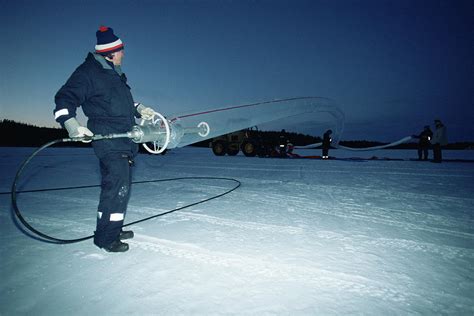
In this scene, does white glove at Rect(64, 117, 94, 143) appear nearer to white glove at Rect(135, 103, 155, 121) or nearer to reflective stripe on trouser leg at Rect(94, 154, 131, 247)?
reflective stripe on trouser leg at Rect(94, 154, 131, 247)

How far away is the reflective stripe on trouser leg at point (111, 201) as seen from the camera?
8.32ft

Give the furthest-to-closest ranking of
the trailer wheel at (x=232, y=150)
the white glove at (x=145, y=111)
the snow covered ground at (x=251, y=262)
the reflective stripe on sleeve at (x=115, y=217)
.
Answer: the trailer wheel at (x=232, y=150), the white glove at (x=145, y=111), the reflective stripe on sleeve at (x=115, y=217), the snow covered ground at (x=251, y=262)

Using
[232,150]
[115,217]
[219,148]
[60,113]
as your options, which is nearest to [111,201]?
[115,217]

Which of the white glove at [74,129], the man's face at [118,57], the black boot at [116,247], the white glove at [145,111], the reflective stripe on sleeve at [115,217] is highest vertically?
the man's face at [118,57]

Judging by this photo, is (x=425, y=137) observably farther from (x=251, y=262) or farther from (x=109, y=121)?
(x=109, y=121)

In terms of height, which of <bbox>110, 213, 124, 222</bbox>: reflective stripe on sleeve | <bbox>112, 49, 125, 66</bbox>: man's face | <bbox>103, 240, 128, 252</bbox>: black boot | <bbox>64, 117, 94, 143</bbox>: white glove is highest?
<bbox>112, 49, 125, 66</bbox>: man's face

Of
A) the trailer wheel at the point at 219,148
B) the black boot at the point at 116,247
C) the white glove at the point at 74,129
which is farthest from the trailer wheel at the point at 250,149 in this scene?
the white glove at the point at 74,129

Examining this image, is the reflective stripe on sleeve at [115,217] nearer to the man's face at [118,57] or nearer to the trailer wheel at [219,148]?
the man's face at [118,57]

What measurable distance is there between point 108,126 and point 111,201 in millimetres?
673

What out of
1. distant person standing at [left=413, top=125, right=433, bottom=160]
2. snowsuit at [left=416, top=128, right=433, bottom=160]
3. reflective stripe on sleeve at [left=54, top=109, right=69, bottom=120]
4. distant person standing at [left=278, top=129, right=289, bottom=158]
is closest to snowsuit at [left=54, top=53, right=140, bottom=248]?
Result: reflective stripe on sleeve at [left=54, top=109, right=69, bottom=120]

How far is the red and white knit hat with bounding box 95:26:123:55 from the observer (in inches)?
100

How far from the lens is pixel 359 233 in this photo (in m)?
2.97

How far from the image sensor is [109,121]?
8.36 feet

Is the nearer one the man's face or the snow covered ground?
the snow covered ground
